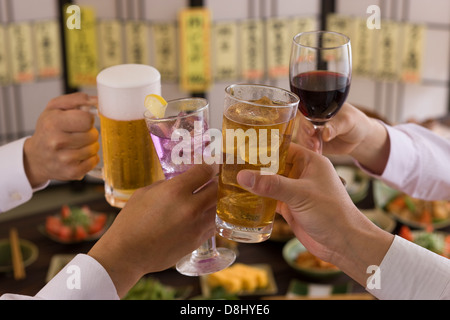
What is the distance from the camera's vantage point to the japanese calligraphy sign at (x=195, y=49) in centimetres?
472

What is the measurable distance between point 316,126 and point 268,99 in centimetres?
38

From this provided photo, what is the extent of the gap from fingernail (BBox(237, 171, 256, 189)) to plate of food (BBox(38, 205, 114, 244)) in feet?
8.16

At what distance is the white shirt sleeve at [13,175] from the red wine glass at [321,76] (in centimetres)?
89

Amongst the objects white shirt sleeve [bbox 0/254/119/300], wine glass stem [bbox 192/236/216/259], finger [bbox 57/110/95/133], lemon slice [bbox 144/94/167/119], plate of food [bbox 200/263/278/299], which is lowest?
plate of food [bbox 200/263/278/299]

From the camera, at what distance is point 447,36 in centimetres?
476

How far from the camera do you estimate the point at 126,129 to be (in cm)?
148

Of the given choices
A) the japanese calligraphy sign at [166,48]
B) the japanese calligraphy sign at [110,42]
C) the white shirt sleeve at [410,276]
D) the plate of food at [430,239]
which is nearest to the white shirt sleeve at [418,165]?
the white shirt sleeve at [410,276]

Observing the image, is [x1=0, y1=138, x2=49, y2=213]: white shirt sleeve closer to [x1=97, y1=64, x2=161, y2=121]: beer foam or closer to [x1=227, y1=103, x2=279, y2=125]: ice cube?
[x1=97, y1=64, x2=161, y2=121]: beer foam

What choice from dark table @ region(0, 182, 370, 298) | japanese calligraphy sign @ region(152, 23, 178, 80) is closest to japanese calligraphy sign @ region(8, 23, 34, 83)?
japanese calligraphy sign @ region(152, 23, 178, 80)

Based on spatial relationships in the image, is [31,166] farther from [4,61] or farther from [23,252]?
[4,61]

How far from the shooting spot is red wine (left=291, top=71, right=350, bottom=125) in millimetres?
1526

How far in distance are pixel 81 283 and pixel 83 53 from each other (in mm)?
3938

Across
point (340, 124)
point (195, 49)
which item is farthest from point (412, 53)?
point (340, 124)

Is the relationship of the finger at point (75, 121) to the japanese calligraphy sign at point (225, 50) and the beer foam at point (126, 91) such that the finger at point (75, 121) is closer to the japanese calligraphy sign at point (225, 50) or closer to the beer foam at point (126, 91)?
the beer foam at point (126, 91)
